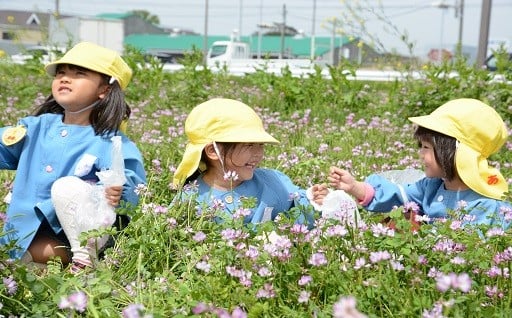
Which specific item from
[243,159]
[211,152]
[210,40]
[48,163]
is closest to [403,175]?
[243,159]

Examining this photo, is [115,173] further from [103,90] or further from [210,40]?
[210,40]

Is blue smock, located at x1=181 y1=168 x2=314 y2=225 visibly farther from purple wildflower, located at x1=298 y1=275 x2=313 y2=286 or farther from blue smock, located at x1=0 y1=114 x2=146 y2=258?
purple wildflower, located at x1=298 y1=275 x2=313 y2=286

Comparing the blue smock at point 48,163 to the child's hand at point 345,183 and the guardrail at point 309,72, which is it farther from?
the guardrail at point 309,72

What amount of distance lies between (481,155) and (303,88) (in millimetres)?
4402

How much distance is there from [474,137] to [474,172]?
184 mm

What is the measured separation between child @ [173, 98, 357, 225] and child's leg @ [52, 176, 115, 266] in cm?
39

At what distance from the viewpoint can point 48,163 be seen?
11.1 ft

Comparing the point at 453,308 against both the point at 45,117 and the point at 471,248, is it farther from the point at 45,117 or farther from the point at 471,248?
the point at 45,117

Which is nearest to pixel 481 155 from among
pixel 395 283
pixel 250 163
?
pixel 250 163

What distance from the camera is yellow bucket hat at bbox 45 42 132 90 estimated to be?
11.4 ft

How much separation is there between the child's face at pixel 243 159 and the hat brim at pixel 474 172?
96 cm

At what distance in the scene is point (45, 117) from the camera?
3520mm

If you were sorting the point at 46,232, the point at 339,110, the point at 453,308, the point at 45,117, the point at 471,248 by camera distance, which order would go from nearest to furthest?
the point at 453,308 < the point at 471,248 < the point at 46,232 < the point at 45,117 < the point at 339,110

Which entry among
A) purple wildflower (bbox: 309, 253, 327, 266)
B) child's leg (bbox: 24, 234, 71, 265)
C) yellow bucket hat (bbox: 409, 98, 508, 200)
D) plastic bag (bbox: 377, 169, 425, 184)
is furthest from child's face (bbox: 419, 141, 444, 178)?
child's leg (bbox: 24, 234, 71, 265)
